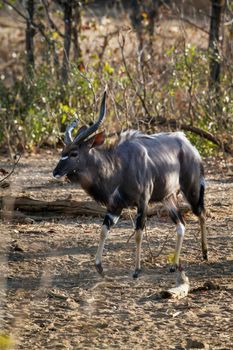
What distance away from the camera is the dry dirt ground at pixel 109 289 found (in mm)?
6688

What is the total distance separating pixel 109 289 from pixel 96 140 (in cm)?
120

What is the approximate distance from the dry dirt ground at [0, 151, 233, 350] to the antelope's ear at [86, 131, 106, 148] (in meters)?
1.02

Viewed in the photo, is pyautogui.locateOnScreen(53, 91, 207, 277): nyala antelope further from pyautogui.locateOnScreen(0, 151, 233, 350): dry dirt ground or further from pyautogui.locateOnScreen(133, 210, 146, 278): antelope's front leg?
pyautogui.locateOnScreen(0, 151, 233, 350): dry dirt ground

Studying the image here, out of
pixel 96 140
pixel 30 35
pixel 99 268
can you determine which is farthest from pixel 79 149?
pixel 30 35

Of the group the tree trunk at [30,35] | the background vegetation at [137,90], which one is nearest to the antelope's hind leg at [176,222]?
the background vegetation at [137,90]

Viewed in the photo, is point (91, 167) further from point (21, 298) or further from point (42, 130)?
point (42, 130)

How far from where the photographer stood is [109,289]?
7875 millimetres

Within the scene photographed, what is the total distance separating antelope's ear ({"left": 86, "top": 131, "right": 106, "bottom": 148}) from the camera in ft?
26.9

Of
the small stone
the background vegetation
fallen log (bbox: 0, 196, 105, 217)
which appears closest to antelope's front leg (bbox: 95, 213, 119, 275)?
the small stone

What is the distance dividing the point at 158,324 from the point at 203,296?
2.59 ft

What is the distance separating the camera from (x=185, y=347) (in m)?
6.41

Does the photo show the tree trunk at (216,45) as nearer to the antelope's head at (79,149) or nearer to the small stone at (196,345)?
the antelope's head at (79,149)

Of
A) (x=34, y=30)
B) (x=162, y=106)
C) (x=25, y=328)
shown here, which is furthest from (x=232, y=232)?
(x=34, y=30)

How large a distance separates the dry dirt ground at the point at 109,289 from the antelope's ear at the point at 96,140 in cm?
102
